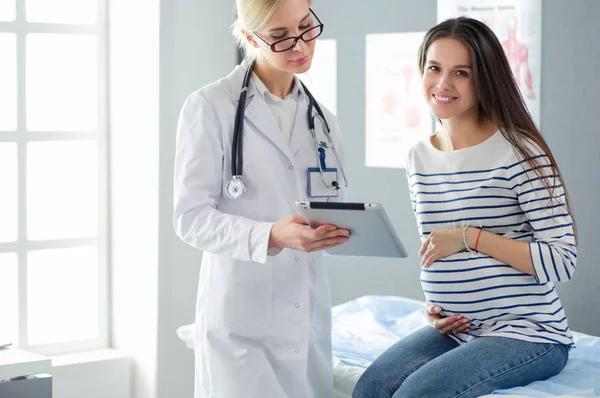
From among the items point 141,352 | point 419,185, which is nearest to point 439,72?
point 419,185

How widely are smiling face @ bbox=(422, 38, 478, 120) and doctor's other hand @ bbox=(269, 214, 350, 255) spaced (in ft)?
1.57

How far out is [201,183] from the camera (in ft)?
→ 6.48

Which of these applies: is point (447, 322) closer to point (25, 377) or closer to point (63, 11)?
point (25, 377)

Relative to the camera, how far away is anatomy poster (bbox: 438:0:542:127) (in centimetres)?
275

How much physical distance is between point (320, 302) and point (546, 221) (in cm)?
58

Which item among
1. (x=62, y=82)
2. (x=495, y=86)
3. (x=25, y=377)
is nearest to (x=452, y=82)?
(x=495, y=86)

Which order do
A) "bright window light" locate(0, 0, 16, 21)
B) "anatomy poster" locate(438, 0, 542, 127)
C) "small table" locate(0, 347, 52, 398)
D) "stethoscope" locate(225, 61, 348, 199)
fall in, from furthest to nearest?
"bright window light" locate(0, 0, 16, 21)
"anatomy poster" locate(438, 0, 542, 127)
"small table" locate(0, 347, 52, 398)
"stethoscope" locate(225, 61, 348, 199)

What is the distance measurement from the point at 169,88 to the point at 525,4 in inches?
53.6

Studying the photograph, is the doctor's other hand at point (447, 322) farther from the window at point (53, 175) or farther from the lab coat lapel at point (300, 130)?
the window at point (53, 175)

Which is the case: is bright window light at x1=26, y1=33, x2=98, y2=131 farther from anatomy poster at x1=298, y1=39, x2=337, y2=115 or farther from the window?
anatomy poster at x1=298, y1=39, x2=337, y2=115

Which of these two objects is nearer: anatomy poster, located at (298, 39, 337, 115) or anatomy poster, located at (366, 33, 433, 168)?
anatomy poster, located at (366, 33, 433, 168)

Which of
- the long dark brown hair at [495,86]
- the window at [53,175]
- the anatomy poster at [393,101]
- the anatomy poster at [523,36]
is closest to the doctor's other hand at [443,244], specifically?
the long dark brown hair at [495,86]

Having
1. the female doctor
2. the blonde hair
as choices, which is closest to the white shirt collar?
the female doctor

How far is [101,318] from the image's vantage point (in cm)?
359
